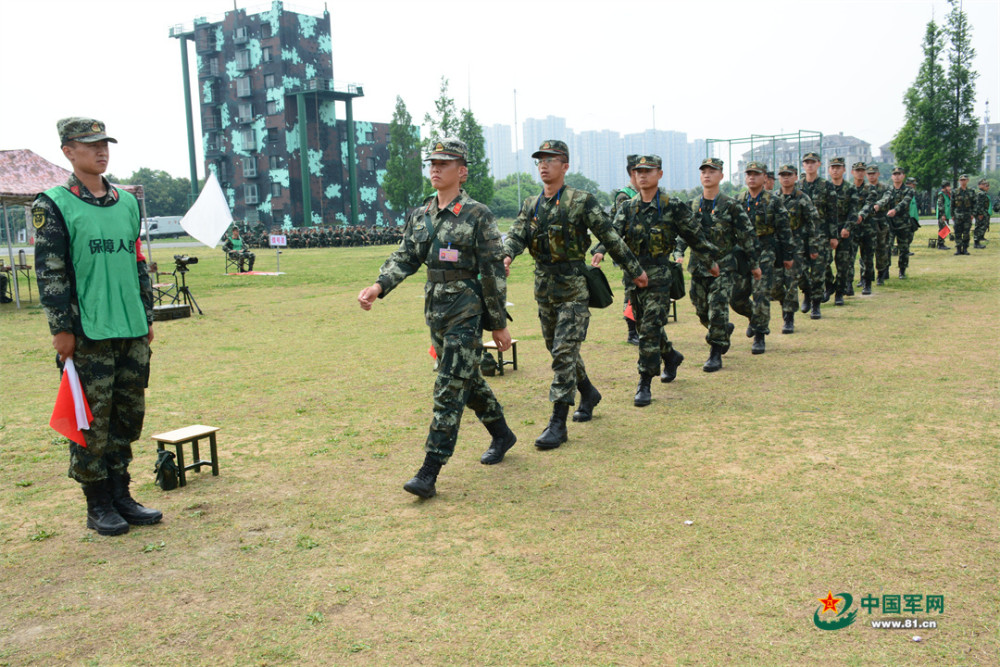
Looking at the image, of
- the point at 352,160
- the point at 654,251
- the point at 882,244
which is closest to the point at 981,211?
the point at 882,244

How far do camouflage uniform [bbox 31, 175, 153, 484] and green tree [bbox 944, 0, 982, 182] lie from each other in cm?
4711

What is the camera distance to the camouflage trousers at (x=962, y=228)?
22000 millimetres

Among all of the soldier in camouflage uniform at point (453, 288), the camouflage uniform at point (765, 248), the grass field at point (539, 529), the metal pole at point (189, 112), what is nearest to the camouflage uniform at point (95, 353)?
the grass field at point (539, 529)

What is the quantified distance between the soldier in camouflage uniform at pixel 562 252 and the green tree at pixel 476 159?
51738mm

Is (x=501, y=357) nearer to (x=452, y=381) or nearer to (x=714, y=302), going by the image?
(x=714, y=302)

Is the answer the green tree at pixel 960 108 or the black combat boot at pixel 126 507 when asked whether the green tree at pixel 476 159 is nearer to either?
the green tree at pixel 960 108

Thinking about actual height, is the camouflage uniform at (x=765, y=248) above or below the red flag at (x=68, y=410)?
above

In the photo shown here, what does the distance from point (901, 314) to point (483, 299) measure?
934 centimetres

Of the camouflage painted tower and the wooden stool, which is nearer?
the wooden stool

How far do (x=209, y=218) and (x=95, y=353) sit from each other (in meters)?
18.5

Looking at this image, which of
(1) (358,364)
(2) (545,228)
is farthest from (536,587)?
(1) (358,364)

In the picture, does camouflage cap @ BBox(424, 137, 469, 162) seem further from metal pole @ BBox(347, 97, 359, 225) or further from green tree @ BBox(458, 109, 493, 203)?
metal pole @ BBox(347, 97, 359, 225)

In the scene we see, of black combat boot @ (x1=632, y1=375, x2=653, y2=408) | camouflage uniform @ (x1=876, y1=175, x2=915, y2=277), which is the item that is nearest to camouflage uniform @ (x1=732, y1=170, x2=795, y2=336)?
black combat boot @ (x1=632, y1=375, x2=653, y2=408)

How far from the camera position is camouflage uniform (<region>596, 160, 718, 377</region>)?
24.4ft
